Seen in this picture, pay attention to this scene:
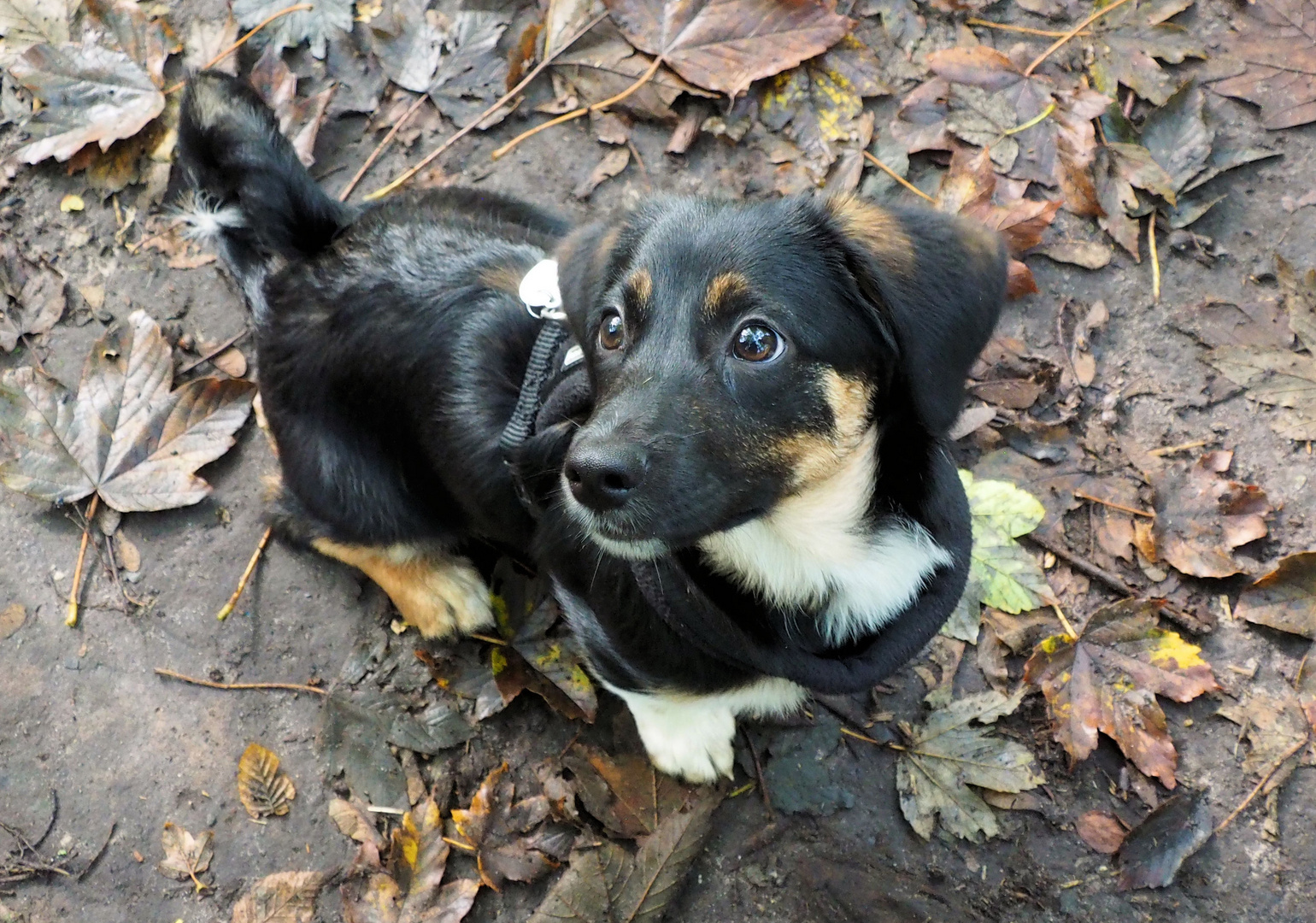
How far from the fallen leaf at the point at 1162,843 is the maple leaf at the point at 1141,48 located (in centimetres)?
286

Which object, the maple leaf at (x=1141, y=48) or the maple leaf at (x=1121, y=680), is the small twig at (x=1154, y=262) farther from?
the maple leaf at (x=1121, y=680)

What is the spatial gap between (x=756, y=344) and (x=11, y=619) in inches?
122

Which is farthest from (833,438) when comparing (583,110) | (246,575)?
(583,110)

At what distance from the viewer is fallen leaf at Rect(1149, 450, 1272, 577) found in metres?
3.35

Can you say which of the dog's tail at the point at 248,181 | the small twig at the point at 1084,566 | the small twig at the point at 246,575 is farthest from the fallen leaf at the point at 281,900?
the small twig at the point at 1084,566

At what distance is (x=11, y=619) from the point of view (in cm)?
360

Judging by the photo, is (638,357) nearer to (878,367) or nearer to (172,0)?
(878,367)

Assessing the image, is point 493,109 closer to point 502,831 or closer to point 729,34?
point 729,34

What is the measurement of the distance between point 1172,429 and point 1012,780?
4.97ft

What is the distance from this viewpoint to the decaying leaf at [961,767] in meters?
3.10

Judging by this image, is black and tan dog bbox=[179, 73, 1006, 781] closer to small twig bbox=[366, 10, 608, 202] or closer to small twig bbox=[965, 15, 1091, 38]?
small twig bbox=[366, 10, 608, 202]

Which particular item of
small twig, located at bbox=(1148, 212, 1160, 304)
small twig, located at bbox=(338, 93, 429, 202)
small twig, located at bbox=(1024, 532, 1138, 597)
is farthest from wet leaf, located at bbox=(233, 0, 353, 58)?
small twig, located at bbox=(1024, 532, 1138, 597)

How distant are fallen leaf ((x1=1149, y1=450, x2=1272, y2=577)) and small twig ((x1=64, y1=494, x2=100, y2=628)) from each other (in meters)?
3.99

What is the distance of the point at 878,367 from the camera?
232cm
